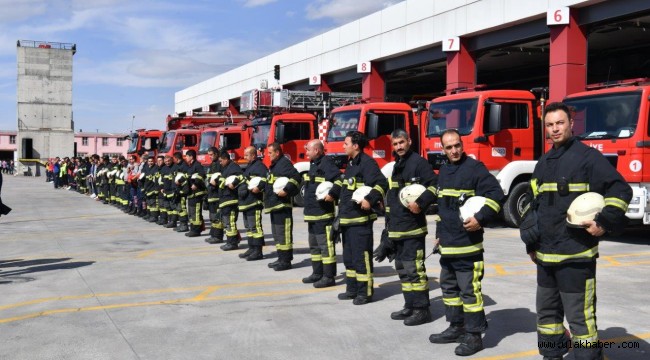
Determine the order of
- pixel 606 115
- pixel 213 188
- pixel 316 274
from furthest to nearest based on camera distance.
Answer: pixel 213 188
pixel 606 115
pixel 316 274

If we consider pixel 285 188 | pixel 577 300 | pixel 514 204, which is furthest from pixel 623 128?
pixel 577 300

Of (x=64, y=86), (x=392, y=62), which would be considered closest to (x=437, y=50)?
(x=392, y=62)

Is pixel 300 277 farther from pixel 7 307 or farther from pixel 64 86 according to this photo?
pixel 64 86

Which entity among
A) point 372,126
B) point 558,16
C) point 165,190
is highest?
point 558,16

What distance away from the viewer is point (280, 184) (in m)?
8.95

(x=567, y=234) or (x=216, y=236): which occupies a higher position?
(x=567, y=234)

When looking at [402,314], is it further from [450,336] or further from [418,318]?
[450,336]

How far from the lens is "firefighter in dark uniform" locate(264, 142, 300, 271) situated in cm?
906

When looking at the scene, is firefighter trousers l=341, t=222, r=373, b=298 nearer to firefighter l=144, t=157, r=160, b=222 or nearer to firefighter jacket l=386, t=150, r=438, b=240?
firefighter jacket l=386, t=150, r=438, b=240

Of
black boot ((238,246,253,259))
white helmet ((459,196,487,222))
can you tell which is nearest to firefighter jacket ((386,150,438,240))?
white helmet ((459,196,487,222))

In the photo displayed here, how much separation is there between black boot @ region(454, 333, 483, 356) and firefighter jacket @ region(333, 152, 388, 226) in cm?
198

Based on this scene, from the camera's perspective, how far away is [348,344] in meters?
5.49

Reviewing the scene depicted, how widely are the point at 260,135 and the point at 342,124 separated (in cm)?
361

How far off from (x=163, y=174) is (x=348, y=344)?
1028 centimetres
